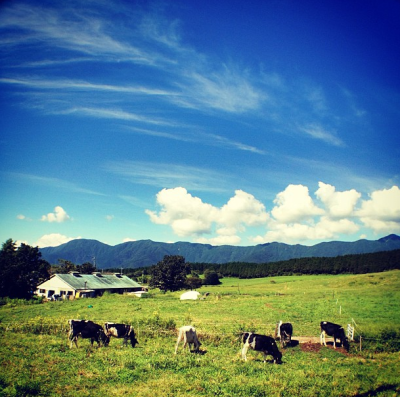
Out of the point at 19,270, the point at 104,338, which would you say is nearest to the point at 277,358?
the point at 104,338

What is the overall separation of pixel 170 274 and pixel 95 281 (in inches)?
744

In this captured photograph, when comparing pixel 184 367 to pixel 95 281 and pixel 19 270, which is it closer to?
pixel 19 270

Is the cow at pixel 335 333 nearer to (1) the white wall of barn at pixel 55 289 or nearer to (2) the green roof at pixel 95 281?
(1) the white wall of barn at pixel 55 289

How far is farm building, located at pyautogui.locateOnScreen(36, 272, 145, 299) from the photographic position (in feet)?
194

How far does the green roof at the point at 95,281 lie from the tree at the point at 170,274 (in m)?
8.85

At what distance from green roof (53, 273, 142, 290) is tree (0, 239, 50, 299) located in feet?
17.0

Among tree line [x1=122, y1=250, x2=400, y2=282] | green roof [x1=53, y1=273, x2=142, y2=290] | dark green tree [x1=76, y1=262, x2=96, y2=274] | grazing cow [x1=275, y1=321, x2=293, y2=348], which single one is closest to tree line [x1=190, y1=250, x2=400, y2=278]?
tree line [x1=122, y1=250, x2=400, y2=282]

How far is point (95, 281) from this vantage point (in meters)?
Result: 68.8

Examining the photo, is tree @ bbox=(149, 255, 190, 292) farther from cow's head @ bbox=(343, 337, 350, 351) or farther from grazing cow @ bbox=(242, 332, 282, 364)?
grazing cow @ bbox=(242, 332, 282, 364)

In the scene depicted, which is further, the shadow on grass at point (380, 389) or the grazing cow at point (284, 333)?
the grazing cow at point (284, 333)

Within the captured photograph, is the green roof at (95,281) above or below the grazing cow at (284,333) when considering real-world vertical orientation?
below

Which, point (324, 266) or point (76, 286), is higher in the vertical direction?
point (76, 286)

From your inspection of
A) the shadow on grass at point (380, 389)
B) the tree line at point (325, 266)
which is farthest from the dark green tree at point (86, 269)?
the shadow on grass at point (380, 389)

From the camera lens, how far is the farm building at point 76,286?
5910 centimetres
